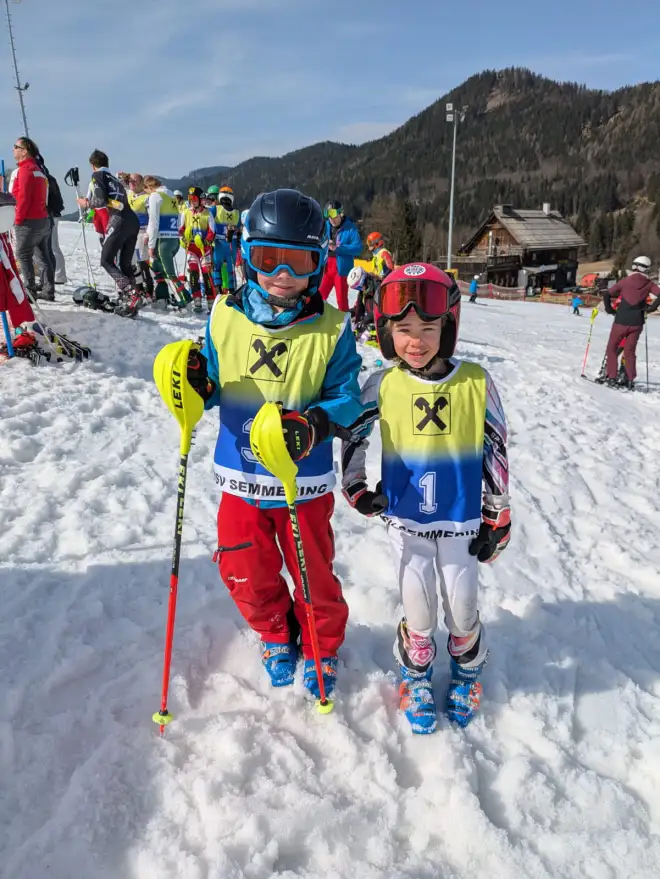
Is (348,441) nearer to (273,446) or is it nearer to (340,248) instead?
(273,446)

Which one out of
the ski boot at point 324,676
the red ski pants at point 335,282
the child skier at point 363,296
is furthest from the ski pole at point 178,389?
the red ski pants at point 335,282

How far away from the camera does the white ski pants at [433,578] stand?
103 inches

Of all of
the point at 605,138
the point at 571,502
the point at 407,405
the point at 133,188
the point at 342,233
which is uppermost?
the point at 605,138

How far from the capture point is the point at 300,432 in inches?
87.5

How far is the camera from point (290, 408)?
2.53 metres

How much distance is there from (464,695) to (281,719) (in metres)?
0.87

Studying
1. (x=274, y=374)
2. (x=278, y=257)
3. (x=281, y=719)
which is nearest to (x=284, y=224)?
(x=278, y=257)

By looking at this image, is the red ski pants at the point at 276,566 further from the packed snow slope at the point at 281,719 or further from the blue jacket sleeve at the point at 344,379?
the blue jacket sleeve at the point at 344,379

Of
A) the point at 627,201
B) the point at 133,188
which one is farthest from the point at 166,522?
the point at 627,201

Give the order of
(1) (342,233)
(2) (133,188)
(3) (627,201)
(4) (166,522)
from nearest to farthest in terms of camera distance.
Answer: (4) (166,522) → (1) (342,233) → (2) (133,188) → (3) (627,201)

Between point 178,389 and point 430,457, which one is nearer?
point 178,389

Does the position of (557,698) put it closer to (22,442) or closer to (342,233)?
(22,442)

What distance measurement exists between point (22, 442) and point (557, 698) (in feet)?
14.8

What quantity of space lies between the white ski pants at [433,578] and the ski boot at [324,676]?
453 millimetres
